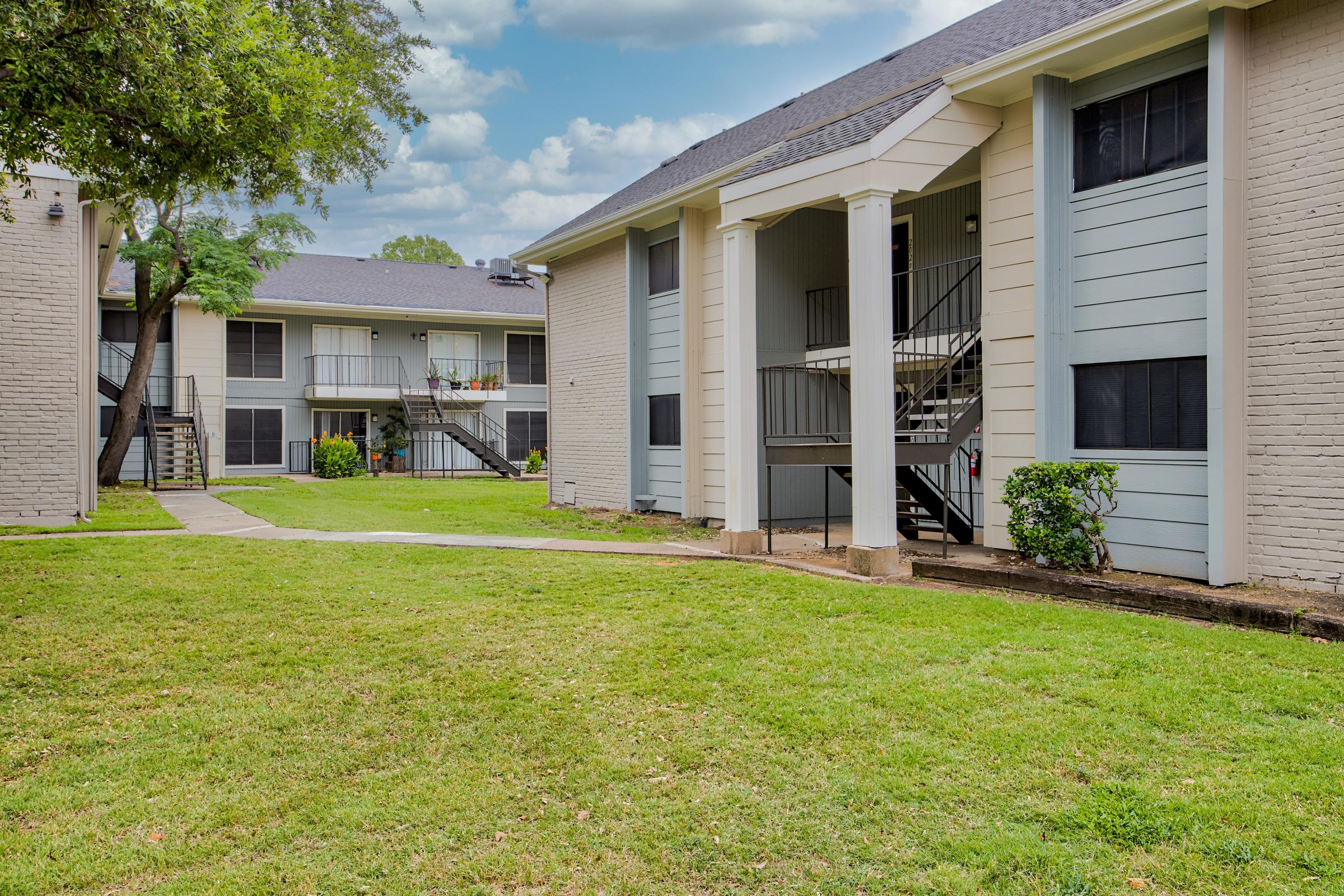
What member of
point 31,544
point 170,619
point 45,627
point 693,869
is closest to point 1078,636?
point 693,869

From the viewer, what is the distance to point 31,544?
31.9ft

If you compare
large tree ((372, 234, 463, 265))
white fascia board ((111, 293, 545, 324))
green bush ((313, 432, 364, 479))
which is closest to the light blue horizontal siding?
green bush ((313, 432, 364, 479))

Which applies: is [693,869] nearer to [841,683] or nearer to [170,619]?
[841,683]

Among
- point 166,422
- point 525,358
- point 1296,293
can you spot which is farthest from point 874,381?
point 525,358

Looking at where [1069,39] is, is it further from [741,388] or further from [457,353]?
[457,353]

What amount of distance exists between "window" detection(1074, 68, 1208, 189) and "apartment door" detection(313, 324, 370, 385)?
2272 cm

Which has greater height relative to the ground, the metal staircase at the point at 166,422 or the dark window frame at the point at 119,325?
the dark window frame at the point at 119,325

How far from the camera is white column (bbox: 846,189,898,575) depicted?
8.65 metres

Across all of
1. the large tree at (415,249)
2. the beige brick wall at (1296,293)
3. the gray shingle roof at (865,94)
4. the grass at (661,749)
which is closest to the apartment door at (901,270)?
the gray shingle roof at (865,94)

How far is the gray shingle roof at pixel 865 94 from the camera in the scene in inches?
372

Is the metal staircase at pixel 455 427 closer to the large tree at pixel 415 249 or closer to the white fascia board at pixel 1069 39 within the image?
the white fascia board at pixel 1069 39

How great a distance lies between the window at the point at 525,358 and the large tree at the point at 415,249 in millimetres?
21359

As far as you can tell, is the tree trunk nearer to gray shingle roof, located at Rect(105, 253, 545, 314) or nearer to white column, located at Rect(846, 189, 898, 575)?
gray shingle roof, located at Rect(105, 253, 545, 314)

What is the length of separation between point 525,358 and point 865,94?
19.1 meters
